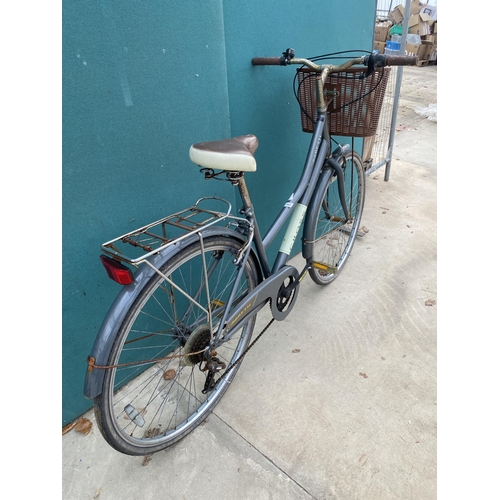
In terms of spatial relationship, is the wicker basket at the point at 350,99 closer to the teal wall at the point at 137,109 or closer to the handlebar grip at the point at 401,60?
the handlebar grip at the point at 401,60

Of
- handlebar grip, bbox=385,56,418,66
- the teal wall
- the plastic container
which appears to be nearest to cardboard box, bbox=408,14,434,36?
the plastic container

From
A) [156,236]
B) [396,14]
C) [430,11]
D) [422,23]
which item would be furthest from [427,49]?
[156,236]

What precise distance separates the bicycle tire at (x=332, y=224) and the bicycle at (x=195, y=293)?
0.02 m

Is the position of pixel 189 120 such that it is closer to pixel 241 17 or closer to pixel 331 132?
pixel 241 17

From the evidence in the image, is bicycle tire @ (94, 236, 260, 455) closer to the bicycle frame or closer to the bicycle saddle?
the bicycle frame

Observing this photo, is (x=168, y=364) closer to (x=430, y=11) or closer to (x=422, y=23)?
(x=422, y=23)

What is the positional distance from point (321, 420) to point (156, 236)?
121 centimetres

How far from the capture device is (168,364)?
206 cm

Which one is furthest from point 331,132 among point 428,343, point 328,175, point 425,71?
point 425,71

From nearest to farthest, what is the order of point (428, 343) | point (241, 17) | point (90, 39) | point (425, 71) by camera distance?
point (90, 39)
point (241, 17)
point (428, 343)
point (425, 71)

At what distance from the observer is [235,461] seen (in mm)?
1723

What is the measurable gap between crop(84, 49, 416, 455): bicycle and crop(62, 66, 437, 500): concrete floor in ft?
0.47

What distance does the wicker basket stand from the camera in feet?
6.89
